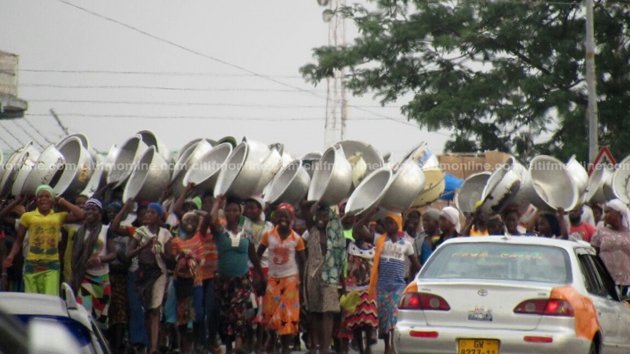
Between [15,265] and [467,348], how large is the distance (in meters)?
6.52

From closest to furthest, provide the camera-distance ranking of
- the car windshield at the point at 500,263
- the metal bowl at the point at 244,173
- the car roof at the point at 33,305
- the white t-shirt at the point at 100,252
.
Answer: the car roof at the point at 33,305 < the car windshield at the point at 500,263 < the white t-shirt at the point at 100,252 < the metal bowl at the point at 244,173

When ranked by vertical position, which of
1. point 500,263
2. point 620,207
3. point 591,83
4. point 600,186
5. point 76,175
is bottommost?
point 500,263

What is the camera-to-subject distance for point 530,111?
30859 millimetres

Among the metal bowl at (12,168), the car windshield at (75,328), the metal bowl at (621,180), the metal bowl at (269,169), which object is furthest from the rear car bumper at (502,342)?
the metal bowl at (621,180)

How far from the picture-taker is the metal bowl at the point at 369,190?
1569cm

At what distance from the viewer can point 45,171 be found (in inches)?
603

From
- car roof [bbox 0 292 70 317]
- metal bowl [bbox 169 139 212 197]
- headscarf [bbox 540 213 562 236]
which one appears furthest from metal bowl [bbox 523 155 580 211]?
car roof [bbox 0 292 70 317]

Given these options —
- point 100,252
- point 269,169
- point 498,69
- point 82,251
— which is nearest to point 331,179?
point 269,169

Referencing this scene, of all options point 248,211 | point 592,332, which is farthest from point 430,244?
point 592,332

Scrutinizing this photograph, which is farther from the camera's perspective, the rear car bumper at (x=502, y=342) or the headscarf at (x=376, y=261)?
the headscarf at (x=376, y=261)

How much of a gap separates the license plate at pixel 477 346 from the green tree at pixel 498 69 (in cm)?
2076

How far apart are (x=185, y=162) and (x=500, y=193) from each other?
3965mm
